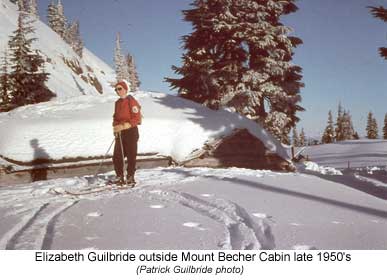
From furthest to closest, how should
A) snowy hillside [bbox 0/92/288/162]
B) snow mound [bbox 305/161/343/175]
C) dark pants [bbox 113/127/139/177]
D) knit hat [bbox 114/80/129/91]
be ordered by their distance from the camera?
snow mound [bbox 305/161/343/175] < snowy hillside [bbox 0/92/288/162] < dark pants [bbox 113/127/139/177] < knit hat [bbox 114/80/129/91]

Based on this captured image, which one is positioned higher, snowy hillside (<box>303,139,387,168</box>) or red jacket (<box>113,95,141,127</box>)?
red jacket (<box>113,95,141,127</box>)

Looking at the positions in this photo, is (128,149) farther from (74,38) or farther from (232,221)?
(74,38)

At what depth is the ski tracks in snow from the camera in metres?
3.65

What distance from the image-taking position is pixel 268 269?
13.3 feet

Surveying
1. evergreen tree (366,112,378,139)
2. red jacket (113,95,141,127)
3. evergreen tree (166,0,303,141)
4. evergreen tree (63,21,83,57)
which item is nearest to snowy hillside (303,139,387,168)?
evergreen tree (166,0,303,141)

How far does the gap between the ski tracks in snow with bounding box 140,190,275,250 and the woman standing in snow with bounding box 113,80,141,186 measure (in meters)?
1.34

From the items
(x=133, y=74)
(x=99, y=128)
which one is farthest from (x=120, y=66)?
(x=99, y=128)

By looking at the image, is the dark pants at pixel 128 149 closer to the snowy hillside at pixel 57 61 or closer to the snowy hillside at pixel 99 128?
the snowy hillside at pixel 99 128

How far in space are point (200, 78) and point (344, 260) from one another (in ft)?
38.5

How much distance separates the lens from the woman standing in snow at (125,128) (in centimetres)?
660

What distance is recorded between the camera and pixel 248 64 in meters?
15.0

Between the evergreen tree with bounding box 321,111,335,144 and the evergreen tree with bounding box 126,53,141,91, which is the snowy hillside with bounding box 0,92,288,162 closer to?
the evergreen tree with bounding box 126,53,141,91

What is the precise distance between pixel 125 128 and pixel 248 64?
9.63m

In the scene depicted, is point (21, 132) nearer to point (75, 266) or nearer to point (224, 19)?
point (75, 266)
